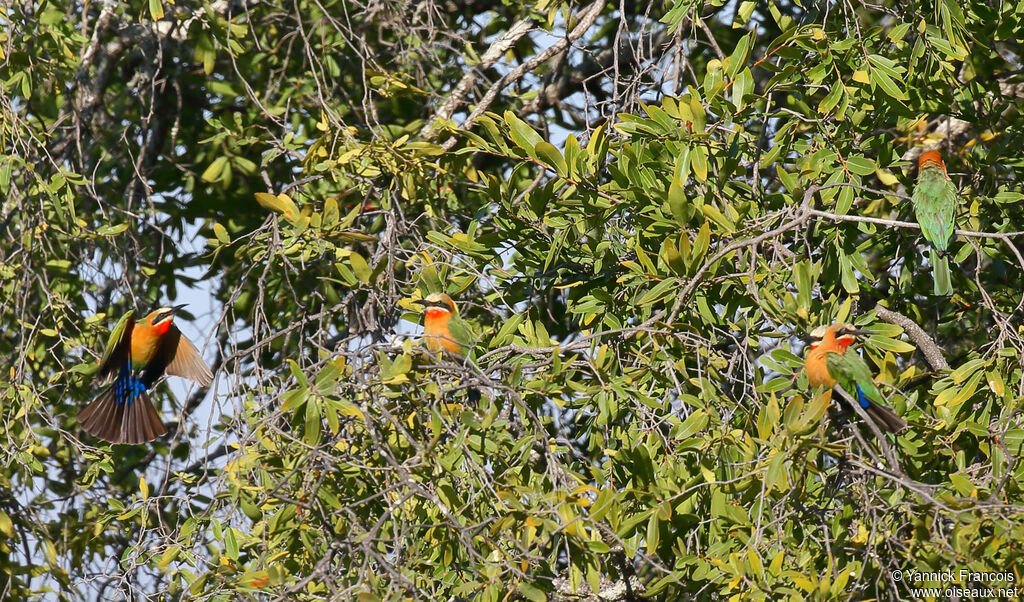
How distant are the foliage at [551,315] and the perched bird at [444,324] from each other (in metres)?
0.10

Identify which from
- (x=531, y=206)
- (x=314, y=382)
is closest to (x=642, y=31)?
(x=531, y=206)

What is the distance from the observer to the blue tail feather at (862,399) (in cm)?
325

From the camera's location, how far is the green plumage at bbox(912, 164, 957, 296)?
12.0 feet

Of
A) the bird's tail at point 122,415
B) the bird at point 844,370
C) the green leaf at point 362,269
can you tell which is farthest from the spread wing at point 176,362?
the bird at point 844,370

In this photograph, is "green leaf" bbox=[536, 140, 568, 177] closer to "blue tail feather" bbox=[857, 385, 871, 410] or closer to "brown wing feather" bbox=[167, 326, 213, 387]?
"blue tail feather" bbox=[857, 385, 871, 410]

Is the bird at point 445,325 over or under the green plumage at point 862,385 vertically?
over

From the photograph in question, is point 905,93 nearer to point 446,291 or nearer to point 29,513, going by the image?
point 446,291

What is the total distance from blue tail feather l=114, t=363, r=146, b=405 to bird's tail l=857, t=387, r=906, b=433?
2.98 meters

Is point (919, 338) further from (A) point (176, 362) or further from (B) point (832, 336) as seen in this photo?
(A) point (176, 362)

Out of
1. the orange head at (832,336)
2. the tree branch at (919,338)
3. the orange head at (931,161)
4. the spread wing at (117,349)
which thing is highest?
the spread wing at (117,349)

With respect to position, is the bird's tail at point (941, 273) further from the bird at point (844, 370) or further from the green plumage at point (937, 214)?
the bird at point (844, 370)

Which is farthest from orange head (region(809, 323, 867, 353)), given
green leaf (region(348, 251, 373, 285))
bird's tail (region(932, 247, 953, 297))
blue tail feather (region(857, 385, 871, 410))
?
green leaf (region(348, 251, 373, 285))

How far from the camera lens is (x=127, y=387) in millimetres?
4574

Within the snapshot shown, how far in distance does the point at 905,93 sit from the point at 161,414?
3643mm
